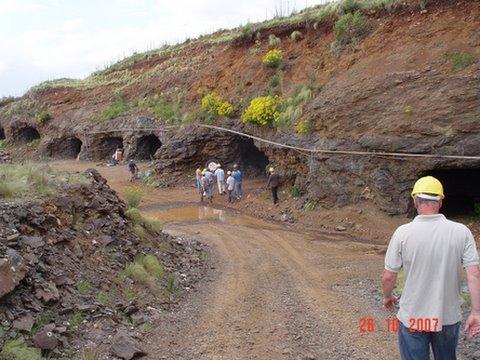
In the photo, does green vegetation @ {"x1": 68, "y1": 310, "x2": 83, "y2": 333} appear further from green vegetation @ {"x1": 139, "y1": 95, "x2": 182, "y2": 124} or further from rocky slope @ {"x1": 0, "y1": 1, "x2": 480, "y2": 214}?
green vegetation @ {"x1": 139, "y1": 95, "x2": 182, "y2": 124}

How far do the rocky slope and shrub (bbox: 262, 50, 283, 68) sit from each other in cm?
47

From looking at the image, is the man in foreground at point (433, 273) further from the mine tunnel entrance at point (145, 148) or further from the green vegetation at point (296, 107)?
the mine tunnel entrance at point (145, 148)

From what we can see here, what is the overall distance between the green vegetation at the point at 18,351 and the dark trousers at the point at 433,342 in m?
4.27

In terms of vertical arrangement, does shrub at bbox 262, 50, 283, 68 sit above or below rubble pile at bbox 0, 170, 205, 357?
above

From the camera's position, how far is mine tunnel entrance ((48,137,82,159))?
37875 millimetres

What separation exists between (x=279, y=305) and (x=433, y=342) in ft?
16.1

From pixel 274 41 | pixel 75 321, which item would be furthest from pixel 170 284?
pixel 274 41

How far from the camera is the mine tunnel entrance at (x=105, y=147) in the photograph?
3522 centimetres

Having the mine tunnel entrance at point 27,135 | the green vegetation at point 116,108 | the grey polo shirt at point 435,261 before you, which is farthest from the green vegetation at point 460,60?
the mine tunnel entrance at point 27,135

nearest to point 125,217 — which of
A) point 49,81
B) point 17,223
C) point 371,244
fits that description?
point 17,223

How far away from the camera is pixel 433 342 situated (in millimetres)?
4211

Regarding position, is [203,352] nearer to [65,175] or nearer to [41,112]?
[65,175]

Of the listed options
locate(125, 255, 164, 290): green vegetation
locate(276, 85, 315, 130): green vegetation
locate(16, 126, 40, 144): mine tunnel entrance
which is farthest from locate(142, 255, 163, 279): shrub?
locate(16, 126, 40, 144): mine tunnel entrance

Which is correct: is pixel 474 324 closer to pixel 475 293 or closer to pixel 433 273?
pixel 475 293
